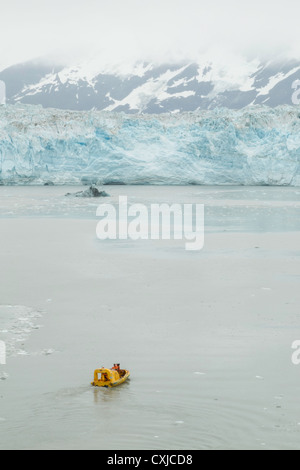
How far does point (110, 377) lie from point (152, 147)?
28.6 meters

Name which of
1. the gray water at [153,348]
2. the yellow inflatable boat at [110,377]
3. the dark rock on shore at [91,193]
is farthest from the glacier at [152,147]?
the yellow inflatable boat at [110,377]

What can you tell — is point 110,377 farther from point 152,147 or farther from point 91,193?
point 152,147

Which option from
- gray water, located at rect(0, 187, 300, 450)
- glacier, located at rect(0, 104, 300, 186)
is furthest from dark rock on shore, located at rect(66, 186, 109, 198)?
gray water, located at rect(0, 187, 300, 450)

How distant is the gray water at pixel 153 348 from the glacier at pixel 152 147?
68.5 ft

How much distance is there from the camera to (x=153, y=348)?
203 inches

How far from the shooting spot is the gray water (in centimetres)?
365

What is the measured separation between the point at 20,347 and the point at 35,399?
1.15 m

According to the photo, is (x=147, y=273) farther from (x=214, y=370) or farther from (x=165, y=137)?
(x=165, y=137)

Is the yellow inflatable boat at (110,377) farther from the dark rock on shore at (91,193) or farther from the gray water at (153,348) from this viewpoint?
the dark rock on shore at (91,193)

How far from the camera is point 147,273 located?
8.62m

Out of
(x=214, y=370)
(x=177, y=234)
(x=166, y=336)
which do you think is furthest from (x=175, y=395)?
(x=177, y=234)

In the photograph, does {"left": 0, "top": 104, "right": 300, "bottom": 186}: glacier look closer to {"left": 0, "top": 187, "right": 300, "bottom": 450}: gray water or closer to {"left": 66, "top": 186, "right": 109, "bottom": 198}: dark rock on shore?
{"left": 66, "top": 186, "right": 109, "bottom": 198}: dark rock on shore
